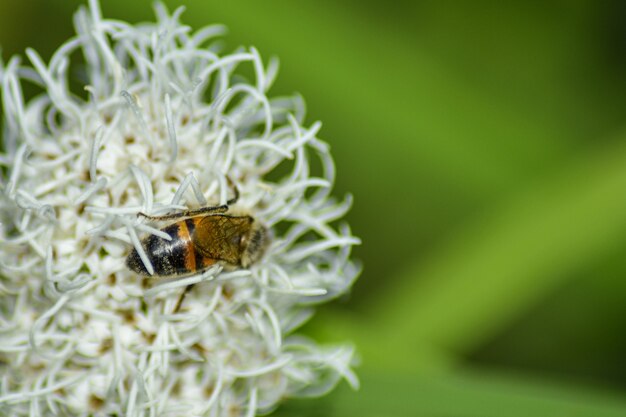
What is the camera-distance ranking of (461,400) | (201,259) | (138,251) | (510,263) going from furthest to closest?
1. (510,263)
2. (461,400)
3. (201,259)
4. (138,251)

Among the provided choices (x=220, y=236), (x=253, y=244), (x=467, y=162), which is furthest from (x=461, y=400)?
(x=467, y=162)

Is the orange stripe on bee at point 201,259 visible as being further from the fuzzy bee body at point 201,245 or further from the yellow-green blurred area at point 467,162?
the yellow-green blurred area at point 467,162

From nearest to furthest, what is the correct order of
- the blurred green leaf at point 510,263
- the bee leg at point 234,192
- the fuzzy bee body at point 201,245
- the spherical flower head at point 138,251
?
1. the fuzzy bee body at point 201,245
2. the spherical flower head at point 138,251
3. the bee leg at point 234,192
4. the blurred green leaf at point 510,263

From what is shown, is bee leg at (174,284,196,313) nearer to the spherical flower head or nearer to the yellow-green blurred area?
the spherical flower head

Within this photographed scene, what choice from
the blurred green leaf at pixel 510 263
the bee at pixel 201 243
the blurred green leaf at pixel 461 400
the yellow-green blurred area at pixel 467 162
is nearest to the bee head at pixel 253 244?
the bee at pixel 201 243

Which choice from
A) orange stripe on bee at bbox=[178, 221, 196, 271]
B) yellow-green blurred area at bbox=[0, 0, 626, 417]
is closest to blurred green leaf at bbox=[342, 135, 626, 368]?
yellow-green blurred area at bbox=[0, 0, 626, 417]

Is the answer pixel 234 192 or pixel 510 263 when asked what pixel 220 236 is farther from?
pixel 510 263
